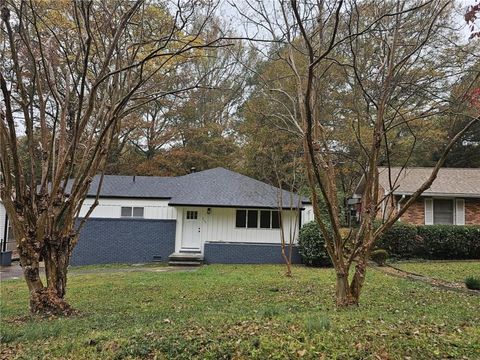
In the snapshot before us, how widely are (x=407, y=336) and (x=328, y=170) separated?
11.3 feet

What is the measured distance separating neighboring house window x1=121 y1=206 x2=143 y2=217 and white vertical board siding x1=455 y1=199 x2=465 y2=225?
557 inches

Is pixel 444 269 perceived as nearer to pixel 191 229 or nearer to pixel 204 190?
pixel 191 229

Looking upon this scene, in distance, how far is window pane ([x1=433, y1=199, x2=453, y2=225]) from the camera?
18.2m

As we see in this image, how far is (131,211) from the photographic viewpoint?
18.1m

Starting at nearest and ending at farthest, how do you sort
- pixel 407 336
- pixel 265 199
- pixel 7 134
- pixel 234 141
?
pixel 407 336, pixel 7 134, pixel 265 199, pixel 234 141

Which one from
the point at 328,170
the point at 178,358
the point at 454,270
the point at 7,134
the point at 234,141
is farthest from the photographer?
the point at 234,141

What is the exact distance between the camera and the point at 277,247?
16422mm

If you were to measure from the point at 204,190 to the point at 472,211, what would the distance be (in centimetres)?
1208

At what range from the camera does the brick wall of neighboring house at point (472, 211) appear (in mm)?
17953

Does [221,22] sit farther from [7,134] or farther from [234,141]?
[234,141]

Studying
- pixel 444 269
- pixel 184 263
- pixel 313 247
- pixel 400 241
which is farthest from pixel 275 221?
pixel 444 269

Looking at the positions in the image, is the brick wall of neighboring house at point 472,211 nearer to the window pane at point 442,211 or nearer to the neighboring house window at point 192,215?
the window pane at point 442,211

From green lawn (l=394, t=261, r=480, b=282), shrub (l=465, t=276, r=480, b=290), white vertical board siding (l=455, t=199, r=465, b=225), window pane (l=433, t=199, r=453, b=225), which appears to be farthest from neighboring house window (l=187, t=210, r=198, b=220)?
white vertical board siding (l=455, t=199, r=465, b=225)

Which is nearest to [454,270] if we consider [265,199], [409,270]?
[409,270]
